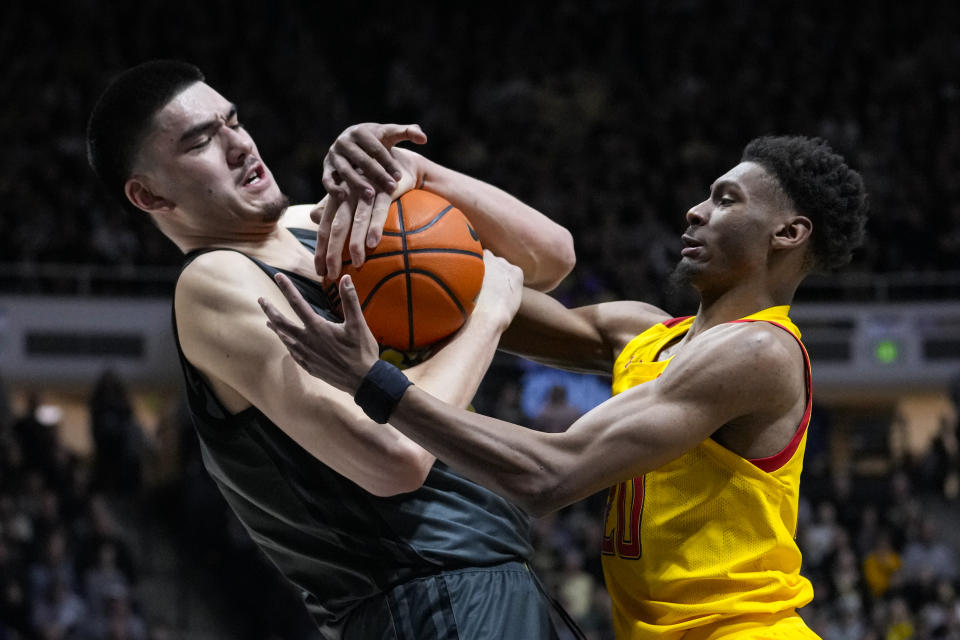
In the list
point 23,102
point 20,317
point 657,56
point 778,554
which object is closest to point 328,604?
point 778,554

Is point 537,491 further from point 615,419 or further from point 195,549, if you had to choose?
point 195,549

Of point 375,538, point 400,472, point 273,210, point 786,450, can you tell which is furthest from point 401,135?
point 786,450

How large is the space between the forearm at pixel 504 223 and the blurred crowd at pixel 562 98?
27.0ft

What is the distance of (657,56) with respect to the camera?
587 inches

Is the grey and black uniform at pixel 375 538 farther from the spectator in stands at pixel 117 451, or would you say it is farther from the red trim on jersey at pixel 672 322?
the spectator in stands at pixel 117 451

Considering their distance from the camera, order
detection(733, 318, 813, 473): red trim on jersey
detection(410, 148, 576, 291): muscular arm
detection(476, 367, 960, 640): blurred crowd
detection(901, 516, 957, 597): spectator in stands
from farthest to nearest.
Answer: detection(901, 516, 957, 597): spectator in stands, detection(476, 367, 960, 640): blurred crowd, detection(410, 148, 576, 291): muscular arm, detection(733, 318, 813, 473): red trim on jersey

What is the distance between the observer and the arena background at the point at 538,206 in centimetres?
955

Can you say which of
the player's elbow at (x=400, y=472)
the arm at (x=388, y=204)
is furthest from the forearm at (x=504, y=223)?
the player's elbow at (x=400, y=472)

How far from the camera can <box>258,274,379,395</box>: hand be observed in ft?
8.13

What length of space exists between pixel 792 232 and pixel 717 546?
0.81 metres

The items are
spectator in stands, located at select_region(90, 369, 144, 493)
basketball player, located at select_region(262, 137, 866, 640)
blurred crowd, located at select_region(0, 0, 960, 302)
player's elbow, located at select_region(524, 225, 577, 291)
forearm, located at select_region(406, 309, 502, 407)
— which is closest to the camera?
basketball player, located at select_region(262, 137, 866, 640)

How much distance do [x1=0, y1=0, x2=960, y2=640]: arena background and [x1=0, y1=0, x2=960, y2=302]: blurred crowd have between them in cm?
4

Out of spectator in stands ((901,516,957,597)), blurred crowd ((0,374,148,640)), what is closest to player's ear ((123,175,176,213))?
blurred crowd ((0,374,148,640))

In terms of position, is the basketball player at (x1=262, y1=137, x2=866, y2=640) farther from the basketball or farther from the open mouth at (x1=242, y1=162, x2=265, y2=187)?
the open mouth at (x1=242, y1=162, x2=265, y2=187)
